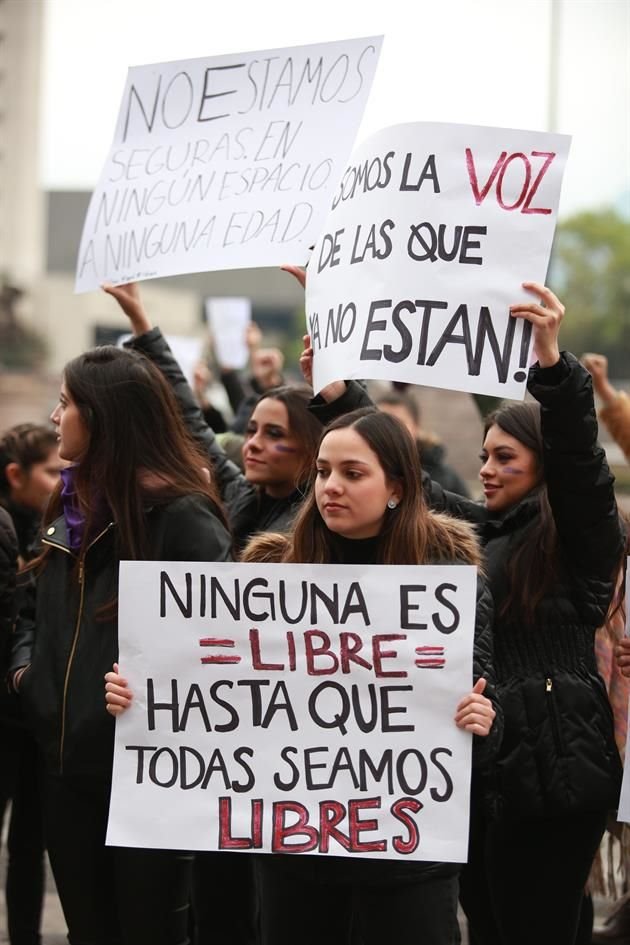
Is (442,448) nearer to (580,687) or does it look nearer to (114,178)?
(114,178)

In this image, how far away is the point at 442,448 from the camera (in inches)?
241

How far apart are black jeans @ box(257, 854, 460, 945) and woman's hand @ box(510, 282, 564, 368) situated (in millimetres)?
1179

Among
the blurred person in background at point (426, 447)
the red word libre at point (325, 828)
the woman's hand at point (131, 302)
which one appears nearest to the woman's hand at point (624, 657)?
the red word libre at point (325, 828)

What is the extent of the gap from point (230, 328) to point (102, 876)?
5078 millimetres

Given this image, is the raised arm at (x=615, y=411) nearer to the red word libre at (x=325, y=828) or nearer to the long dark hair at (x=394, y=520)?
the long dark hair at (x=394, y=520)

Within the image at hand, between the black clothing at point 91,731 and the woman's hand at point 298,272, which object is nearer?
the black clothing at point 91,731

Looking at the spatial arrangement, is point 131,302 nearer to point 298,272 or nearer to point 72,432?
point 298,272

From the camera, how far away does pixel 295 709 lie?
3.11 m

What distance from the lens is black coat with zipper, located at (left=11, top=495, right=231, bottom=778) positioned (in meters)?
3.36

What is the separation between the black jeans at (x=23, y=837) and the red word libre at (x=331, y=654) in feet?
5.04

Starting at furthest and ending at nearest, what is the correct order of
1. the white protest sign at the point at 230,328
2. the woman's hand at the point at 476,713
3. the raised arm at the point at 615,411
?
the white protest sign at the point at 230,328, the raised arm at the point at 615,411, the woman's hand at the point at 476,713

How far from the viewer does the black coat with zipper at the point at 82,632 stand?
132 inches

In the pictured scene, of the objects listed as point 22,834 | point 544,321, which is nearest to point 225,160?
point 544,321

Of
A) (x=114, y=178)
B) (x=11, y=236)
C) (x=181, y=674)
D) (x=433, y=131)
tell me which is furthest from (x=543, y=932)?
(x=11, y=236)
